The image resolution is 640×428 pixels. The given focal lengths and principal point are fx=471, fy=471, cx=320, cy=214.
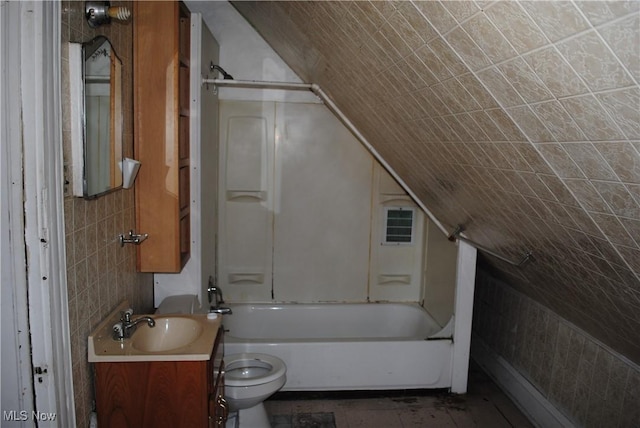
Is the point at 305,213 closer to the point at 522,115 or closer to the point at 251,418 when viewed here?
the point at 251,418

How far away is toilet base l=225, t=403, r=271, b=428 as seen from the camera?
245 centimetres

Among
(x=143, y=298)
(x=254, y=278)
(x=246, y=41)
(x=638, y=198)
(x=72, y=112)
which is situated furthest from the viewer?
(x=254, y=278)

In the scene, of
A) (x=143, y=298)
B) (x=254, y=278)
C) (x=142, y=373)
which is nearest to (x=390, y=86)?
(x=142, y=373)

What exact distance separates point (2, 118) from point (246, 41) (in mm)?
2248

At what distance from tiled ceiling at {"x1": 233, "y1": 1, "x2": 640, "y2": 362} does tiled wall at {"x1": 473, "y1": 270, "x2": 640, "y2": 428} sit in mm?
126

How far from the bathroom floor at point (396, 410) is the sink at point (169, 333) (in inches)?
38.6

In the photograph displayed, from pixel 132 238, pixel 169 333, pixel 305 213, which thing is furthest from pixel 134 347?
pixel 305 213

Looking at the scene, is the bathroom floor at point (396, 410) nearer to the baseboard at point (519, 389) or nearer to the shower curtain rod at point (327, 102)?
the baseboard at point (519, 389)

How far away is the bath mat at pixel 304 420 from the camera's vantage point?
8.58 ft

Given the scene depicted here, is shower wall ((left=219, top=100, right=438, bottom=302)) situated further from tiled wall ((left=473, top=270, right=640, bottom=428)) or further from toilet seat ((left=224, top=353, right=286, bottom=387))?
toilet seat ((left=224, top=353, right=286, bottom=387))

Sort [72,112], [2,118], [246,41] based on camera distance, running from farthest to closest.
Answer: [246,41] < [72,112] < [2,118]

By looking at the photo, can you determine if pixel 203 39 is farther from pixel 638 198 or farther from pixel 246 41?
pixel 638 198

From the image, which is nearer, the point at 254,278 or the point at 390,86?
the point at 390,86

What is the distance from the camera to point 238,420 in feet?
8.05
